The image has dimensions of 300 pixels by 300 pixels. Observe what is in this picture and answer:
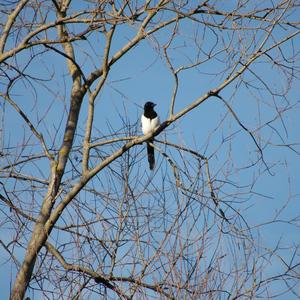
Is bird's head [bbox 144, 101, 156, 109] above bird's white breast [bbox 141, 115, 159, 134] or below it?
above

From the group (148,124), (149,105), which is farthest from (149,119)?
(149,105)

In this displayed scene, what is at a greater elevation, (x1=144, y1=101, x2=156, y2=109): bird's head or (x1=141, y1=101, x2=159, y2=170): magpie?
(x1=144, y1=101, x2=156, y2=109): bird's head

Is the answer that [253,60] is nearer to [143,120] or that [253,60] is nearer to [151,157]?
[151,157]

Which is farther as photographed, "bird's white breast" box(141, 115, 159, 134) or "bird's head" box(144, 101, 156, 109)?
"bird's head" box(144, 101, 156, 109)

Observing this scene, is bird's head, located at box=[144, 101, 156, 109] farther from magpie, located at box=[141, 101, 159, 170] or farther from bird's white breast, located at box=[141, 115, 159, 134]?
bird's white breast, located at box=[141, 115, 159, 134]

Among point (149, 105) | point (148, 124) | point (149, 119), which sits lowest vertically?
point (148, 124)

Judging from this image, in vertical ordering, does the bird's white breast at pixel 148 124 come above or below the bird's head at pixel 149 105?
below

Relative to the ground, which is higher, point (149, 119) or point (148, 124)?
point (149, 119)

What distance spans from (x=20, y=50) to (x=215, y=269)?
1.88m

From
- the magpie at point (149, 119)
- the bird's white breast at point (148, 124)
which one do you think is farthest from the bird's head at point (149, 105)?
the bird's white breast at point (148, 124)

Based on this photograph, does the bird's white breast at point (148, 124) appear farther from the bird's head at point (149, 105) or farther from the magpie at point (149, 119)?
the bird's head at point (149, 105)

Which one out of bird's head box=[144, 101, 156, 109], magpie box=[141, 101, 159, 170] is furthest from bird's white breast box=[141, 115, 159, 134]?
bird's head box=[144, 101, 156, 109]

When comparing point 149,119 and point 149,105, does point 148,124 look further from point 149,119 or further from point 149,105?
point 149,105

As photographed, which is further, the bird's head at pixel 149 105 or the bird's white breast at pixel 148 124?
the bird's head at pixel 149 105
